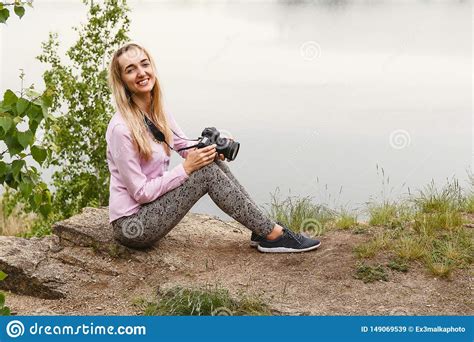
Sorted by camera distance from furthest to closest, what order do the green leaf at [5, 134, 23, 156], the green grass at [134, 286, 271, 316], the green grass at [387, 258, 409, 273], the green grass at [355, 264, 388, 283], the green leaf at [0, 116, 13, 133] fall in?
the green grass at [387, 258, 409, 273]
the green grass at [355, 264, 388, 283]
the green grass at [134, 286, 271, 316]
the green leaf at [5, 134, 23, 156]
the green leaf at [0, 116, 13, 133]

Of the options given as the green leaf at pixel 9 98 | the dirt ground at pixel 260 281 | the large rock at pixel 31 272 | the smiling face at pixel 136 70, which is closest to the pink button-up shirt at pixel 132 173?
the smiling face at pixel 136 70

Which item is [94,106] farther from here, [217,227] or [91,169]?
[217,227]

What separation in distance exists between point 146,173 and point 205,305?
3.91 ft

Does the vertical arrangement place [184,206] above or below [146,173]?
below

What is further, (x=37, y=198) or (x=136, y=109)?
→ (x=136, y=109)

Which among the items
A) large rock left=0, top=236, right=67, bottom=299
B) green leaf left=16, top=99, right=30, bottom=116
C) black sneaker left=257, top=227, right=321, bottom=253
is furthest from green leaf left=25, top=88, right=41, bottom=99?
black sneaker left=257, top=227, right=321, bottom=253

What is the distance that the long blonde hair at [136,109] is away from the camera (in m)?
5.26

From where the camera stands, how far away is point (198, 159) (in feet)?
17.6

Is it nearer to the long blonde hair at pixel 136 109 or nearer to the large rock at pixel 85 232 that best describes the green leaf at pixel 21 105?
the long blonde hair at pixel 136 109

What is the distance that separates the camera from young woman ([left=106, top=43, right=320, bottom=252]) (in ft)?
17.2

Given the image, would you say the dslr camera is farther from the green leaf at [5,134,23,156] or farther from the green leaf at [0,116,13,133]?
the green leaf at [0,116,13,133]

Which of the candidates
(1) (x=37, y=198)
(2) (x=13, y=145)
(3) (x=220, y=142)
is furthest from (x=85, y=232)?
(2) (x=13, y=145)

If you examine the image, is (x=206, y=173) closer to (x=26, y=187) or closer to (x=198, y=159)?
(x=198, y=159)

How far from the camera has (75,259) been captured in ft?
18.7
